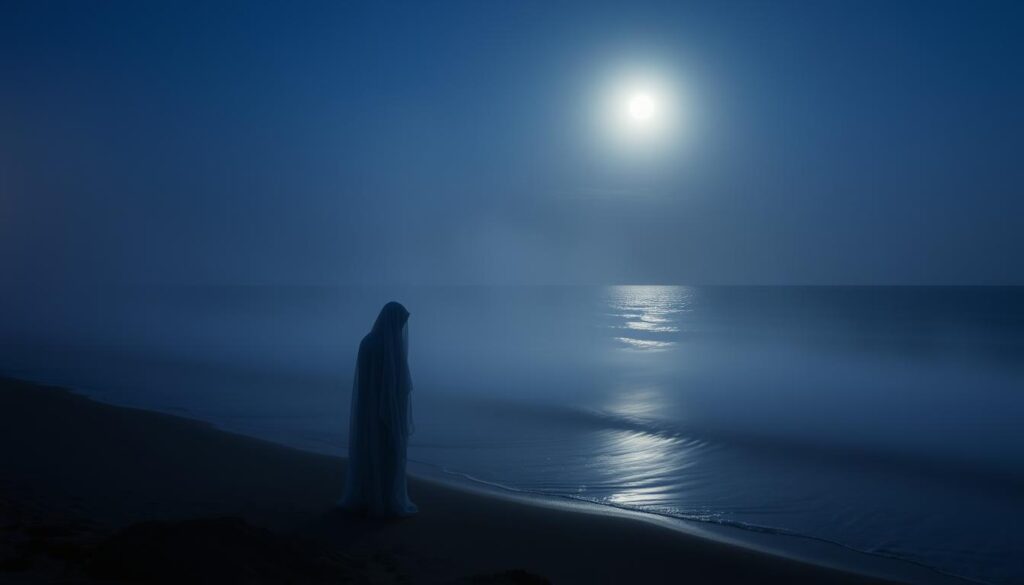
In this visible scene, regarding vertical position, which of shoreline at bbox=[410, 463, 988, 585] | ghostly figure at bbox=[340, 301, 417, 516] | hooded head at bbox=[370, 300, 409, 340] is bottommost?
shoreline at bbox=[410, 463, 988, 585]

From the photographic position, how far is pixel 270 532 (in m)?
5.62

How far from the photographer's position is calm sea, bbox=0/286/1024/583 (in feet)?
29.7

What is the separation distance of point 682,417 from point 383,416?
10358 mm

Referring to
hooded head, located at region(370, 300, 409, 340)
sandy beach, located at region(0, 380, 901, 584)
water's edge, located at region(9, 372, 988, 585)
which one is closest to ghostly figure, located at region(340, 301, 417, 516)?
hooded head, located at region(370, 300, 409, 340)

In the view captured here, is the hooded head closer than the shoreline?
No

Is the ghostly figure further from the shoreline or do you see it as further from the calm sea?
the calm sea

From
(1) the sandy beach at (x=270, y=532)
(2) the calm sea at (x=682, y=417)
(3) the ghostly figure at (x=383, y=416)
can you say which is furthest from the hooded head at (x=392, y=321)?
(2) the calm sea at (x=682, y=417)

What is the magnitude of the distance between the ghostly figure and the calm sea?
8.61ft

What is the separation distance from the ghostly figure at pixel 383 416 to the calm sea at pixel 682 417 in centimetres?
262

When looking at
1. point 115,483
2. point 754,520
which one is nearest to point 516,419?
point 754,520

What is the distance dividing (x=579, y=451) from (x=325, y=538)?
6.13 m

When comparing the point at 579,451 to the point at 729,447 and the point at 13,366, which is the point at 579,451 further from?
the point at 13,366

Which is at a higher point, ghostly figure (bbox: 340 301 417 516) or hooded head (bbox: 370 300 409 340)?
hooded head (bbox: 370 300 409 340)

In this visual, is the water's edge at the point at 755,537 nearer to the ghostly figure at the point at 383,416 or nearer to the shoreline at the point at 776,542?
the shoreline at the point at 776,542
